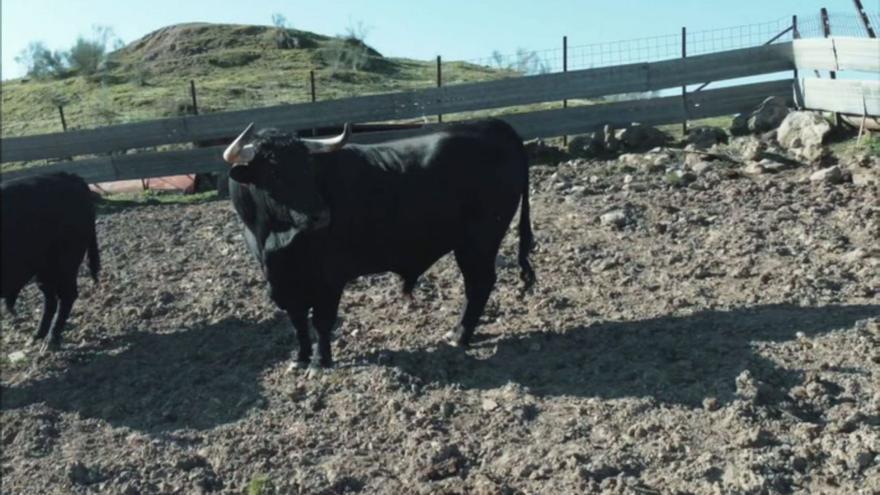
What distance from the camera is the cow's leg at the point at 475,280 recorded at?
9.18m

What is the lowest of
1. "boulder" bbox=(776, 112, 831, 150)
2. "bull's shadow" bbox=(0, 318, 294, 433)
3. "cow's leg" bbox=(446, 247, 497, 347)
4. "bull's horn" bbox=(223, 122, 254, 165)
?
"bull's shadow" bbox=(0, 318, 294, 433)

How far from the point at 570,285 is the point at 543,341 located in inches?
61.3

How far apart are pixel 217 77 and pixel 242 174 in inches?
774

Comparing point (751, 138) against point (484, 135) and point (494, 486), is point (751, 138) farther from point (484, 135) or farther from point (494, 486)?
point (494, 486)

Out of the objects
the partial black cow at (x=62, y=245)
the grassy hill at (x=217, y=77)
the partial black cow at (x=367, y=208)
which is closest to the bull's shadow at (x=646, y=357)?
the partial black cow at (x=367, y=208)

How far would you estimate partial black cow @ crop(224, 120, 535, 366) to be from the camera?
8.53 m

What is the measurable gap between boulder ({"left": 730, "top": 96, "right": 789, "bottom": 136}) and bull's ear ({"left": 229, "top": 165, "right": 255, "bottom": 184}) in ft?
34.0

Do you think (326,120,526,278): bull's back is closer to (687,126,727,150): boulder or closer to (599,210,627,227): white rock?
(599,210,627,227): white rock

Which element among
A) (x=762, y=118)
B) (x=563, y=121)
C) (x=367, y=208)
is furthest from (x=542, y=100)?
(x=367, y=208)

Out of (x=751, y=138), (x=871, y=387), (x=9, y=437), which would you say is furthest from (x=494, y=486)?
(x=751, y=138)

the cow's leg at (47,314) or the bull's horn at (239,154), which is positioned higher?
the bull's horn at (239,154)

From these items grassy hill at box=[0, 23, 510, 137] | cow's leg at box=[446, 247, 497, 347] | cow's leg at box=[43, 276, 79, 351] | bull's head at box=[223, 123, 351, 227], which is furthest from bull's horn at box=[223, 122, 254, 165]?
grassy hill at box=[0, 23, 510, 137]

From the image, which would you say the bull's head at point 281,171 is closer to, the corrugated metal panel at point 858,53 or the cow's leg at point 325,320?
the cow's leg at point 325,320

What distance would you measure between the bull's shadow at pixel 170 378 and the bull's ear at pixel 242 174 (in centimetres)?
154
